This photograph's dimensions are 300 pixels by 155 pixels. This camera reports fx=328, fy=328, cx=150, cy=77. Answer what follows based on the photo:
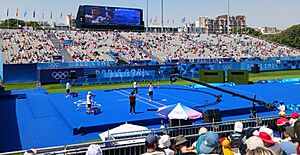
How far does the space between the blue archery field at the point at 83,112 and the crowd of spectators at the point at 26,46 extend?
→ 1551 centimetres

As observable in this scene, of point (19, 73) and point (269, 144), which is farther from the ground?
point (269, 144)

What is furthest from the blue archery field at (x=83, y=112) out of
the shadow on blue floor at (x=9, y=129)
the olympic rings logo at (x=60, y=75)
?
the olympic rings logo at (x=60, y=75)

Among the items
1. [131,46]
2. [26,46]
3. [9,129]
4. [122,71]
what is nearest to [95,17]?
[131,46]

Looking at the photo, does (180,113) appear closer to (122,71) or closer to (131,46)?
(122,71)

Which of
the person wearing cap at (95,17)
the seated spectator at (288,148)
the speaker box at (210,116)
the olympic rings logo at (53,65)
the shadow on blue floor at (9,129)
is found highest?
the person wearing cap at (95,17)

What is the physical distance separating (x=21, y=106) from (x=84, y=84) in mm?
13221

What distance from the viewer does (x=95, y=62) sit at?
157ft

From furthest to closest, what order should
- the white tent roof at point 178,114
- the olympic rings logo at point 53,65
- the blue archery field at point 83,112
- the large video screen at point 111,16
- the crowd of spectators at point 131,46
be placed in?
1. the large video screen at point 111,16
2. the crowd of spectators at point 131,46
3. the olympic rings logo at point 53,65
4. the blue archery field at point 83,112
5. the white tent roof at point 178,114

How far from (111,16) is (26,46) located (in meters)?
20.5

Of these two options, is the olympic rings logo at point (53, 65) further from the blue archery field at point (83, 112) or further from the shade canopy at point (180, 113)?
the shade canopy at point (180, 113)

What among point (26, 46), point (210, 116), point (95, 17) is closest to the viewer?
point (210, 116)

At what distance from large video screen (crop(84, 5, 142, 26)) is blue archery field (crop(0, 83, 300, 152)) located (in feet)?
114

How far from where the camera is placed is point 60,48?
54281 millimetres

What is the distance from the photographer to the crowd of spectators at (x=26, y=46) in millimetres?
46188
